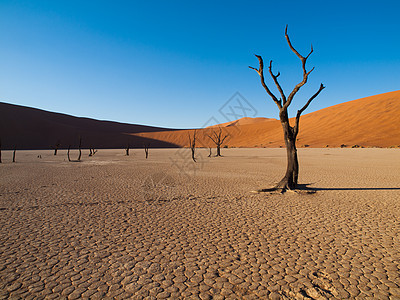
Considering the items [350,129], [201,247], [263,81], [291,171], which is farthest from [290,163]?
[350,129]

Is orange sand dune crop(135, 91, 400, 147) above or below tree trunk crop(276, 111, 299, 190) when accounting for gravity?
above

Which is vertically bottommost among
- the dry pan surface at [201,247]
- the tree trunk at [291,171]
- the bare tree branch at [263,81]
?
the dry pan surface at [201,247]

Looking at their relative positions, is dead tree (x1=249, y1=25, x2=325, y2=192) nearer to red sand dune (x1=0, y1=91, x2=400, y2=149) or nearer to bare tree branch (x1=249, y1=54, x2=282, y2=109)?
bare tree branch (x1=249, y1=54, x2=282, y2=109)

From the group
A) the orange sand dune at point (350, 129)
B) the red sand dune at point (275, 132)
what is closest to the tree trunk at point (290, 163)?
the orange sand dune at point (350, 129)

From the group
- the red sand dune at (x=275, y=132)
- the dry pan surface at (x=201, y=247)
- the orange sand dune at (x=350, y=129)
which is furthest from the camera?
the red sand dune at (x=275, y=132)

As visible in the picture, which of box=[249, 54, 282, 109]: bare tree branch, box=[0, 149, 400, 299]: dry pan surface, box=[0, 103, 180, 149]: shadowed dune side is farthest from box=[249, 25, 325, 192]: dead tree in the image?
box=[0, 103, 180, 149]: shadowed dune side

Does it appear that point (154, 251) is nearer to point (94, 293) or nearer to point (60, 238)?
point (94, 293)

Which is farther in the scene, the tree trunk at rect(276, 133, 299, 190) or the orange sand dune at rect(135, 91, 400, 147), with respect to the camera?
the orange sand dune at rect(135, 91, 400, 147)

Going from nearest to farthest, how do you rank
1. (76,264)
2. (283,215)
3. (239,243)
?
(76,264) < (239,243) < (283,215)

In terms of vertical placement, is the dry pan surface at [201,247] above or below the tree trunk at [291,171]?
below

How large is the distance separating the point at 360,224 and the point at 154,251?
13.5 ft

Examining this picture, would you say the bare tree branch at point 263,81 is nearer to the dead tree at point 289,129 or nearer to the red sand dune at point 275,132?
the dead tree at point 289,129

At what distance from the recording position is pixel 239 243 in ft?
13.3

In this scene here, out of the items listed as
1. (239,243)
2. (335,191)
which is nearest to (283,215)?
(239,243)
